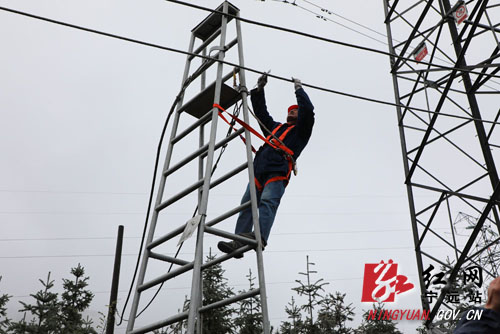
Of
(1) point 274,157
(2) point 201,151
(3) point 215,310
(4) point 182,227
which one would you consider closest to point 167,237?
(4) point 182,227

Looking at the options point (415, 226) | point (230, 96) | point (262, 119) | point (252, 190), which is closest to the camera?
point (252, 190)

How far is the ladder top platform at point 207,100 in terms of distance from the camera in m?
3.95

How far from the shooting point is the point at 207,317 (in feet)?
40.7

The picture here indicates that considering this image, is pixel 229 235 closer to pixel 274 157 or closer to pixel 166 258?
pixel 166 258

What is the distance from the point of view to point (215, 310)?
12547mm

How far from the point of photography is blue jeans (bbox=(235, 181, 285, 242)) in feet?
12.5

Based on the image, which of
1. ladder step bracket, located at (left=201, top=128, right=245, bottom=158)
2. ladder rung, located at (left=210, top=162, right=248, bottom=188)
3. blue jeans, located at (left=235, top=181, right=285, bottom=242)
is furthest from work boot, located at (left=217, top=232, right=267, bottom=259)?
ladder step bracket, located at (left=201, top=128, right=245, bottom=158)

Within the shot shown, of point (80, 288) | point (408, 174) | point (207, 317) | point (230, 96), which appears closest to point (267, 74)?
point (230, 96)

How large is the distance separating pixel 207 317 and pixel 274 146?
30.5 ft

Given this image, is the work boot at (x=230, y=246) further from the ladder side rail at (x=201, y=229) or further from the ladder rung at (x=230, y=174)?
the ladder rung at (x=230, y=174)

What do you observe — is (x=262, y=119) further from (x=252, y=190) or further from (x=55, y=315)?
(x=55, y=315)

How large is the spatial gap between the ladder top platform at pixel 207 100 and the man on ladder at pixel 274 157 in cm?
35

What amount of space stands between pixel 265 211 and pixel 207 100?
107cm

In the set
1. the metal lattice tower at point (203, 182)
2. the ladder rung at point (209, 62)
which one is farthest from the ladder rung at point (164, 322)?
the ladder rung at point (209, 62)
